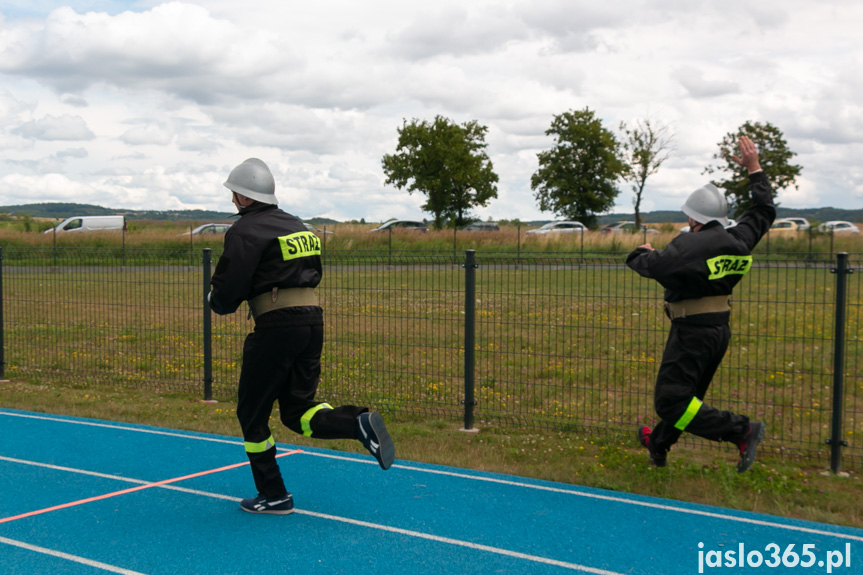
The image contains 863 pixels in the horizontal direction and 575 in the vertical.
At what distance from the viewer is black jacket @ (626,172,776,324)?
213 inches

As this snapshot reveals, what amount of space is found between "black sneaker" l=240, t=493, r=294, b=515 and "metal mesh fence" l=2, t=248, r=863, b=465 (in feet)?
8.76

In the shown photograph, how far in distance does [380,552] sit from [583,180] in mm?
60279

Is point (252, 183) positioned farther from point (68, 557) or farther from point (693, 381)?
point (693, 381)

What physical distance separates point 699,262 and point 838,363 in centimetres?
197

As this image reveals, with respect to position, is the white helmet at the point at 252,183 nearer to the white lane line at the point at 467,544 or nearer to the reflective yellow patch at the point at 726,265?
the white lane line at the point at 467,544

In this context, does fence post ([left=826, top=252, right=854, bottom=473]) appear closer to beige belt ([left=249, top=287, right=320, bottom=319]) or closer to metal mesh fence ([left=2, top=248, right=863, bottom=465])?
metal mesh fence ([left=2, top=248, right=863, bottom=465])

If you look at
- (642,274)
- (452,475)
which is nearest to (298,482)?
(452,475)

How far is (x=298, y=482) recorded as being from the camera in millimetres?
6125

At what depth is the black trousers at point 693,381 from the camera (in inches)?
219

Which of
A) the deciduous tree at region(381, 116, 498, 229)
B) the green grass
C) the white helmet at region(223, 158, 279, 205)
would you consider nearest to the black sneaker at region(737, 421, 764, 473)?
the green grass

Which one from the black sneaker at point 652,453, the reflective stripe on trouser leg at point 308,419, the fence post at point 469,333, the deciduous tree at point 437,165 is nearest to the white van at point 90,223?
the deciduous tree at point 437,165

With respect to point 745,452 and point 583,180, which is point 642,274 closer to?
point 745,452

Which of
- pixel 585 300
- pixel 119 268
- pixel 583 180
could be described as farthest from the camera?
pixel 583 180

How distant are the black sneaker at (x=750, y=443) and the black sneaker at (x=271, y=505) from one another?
10.5 feet
